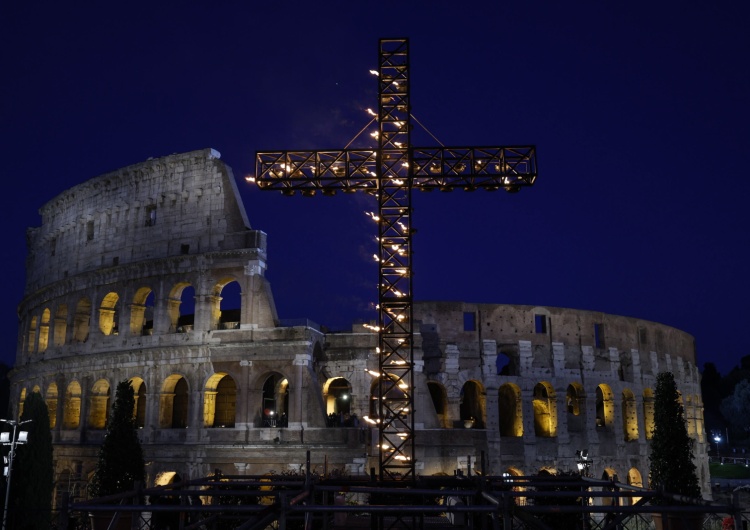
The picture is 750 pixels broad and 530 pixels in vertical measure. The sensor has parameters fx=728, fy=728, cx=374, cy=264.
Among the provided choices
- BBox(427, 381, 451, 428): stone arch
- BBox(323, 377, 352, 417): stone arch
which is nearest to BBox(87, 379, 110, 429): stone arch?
BBox(323, 377, 352, 417): stone arch

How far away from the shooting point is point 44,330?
38.6 meters

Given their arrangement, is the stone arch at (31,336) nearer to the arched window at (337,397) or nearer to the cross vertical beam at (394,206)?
the arched window at (337,397)

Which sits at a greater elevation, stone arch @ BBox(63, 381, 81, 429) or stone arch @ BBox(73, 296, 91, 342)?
stone arch @ BBox(73, 296, 91, 342)

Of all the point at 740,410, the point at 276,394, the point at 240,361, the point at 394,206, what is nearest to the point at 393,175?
the point at 394,206

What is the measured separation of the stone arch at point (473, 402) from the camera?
34594mm

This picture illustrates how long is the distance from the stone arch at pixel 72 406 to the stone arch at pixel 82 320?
2.30 metres

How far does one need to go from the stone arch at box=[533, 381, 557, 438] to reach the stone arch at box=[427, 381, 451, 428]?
4825mm

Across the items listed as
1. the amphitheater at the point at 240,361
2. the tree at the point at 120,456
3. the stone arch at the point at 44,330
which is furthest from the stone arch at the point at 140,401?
the tree at the point at 120,456

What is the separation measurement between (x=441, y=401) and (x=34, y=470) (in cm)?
1981

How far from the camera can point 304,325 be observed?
2964cm

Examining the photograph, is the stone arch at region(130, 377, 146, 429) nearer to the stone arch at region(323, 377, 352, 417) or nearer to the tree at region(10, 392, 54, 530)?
the tree at region(10, 392, 54, 530)

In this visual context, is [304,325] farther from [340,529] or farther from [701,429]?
[701,429]

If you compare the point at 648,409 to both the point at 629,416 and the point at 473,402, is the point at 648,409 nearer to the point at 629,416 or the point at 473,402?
the point at 629,416

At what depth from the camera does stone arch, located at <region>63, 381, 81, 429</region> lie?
35250 millimetres
